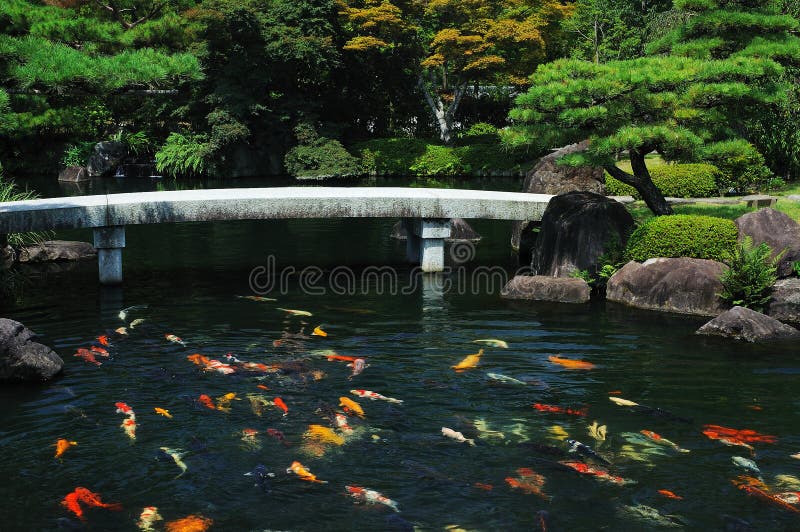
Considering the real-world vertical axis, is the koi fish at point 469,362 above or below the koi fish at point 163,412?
above

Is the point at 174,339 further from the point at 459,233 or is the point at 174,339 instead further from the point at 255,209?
the point at 459,233

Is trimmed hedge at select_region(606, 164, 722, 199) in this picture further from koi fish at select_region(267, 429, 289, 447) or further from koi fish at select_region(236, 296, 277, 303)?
koi fish at select_region(267, 429, 289, 447)

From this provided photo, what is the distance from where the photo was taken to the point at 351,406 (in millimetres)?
12641

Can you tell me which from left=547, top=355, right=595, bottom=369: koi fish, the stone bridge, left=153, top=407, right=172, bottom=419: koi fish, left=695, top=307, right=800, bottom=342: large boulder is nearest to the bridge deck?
the stone bridge

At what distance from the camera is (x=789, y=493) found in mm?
10188

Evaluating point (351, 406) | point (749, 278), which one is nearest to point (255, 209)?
point (351, 406)

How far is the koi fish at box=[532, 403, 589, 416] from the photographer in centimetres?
1270

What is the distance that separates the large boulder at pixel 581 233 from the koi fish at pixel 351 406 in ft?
29.9

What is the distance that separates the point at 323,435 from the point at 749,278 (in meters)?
10.2

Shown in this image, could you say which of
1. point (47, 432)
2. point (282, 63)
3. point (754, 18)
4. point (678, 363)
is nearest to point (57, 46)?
point (47, 432)

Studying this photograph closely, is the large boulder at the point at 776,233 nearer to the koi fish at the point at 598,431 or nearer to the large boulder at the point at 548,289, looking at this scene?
the large boulder at the point at 548,289

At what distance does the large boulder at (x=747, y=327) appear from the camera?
1642 centimetres

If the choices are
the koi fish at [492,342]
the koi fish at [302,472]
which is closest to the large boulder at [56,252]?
the koi fish at [492,342]

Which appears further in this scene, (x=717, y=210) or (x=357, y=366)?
(x=717, y=210)
